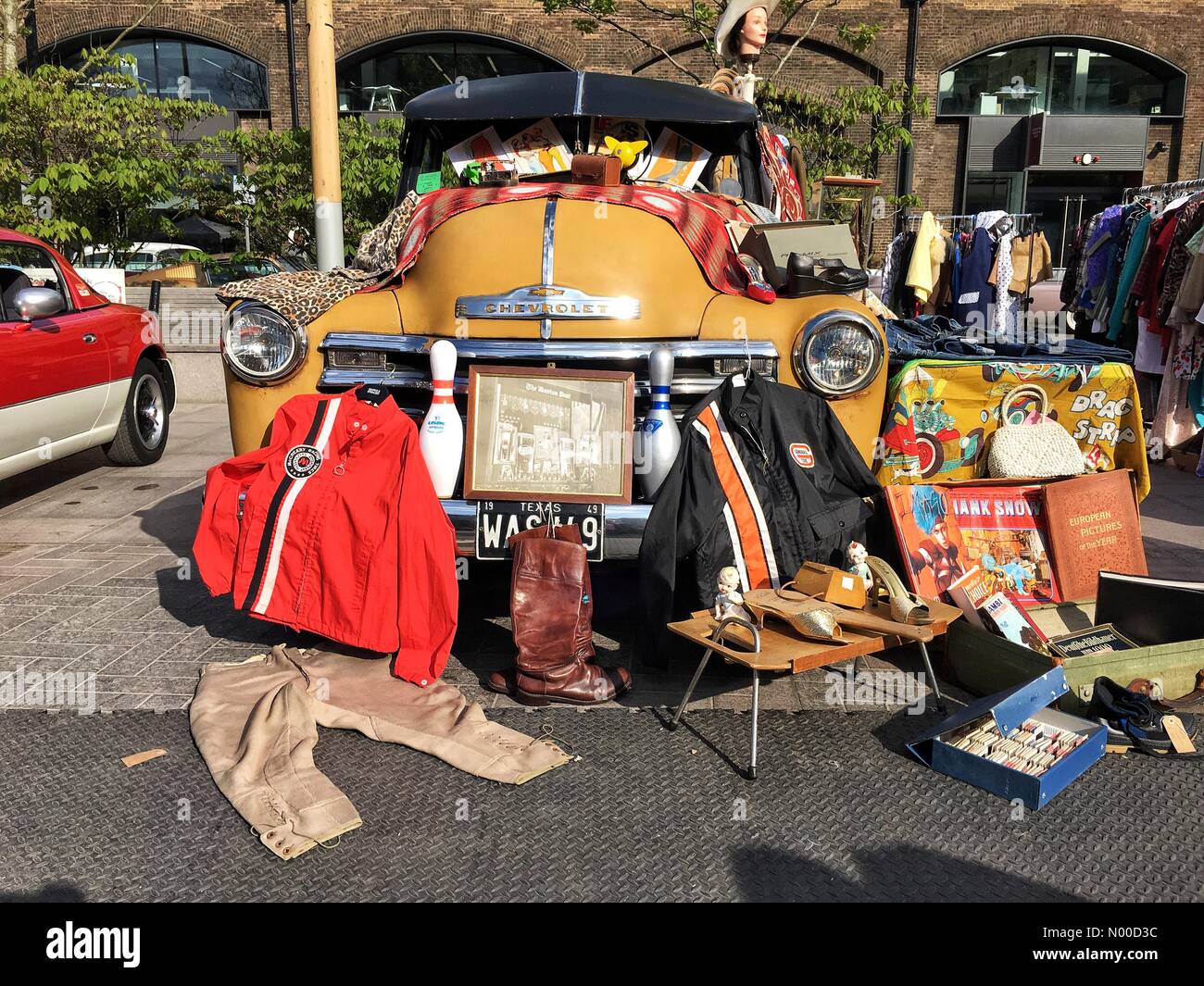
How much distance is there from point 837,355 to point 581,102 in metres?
2.15

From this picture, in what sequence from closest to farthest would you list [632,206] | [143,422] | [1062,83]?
1. [632,206]
2. [143,422]
3. [1062,83]

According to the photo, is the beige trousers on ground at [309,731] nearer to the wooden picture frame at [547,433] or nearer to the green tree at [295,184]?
the wooden picture frame at [547,433]

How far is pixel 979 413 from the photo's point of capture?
4.07m

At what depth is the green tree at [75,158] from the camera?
9.48 meters

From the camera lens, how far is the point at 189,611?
421cm

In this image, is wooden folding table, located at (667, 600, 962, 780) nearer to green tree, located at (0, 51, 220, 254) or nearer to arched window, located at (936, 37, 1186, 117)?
green tree, located at (0, 51, 220, 254)

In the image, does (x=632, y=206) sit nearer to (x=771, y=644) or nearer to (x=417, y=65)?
(x=771, y=644)

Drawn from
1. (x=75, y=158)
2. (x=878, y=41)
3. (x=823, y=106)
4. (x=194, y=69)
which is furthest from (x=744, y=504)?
(x=194, y=69)

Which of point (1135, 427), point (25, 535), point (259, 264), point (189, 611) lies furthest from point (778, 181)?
point (259, 264)

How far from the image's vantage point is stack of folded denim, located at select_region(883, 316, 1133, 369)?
13.5ft

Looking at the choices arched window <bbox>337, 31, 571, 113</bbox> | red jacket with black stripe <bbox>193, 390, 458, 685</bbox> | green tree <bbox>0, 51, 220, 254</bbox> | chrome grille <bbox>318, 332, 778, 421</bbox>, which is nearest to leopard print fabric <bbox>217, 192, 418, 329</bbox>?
chrome grille <bbox>318, 332, 778, 421</bbox>

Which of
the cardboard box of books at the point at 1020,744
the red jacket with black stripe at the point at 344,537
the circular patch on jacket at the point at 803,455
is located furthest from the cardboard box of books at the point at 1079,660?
the red jacket with black stripe at the point at 344,537

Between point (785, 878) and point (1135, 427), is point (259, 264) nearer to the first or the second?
point (1135, 427)

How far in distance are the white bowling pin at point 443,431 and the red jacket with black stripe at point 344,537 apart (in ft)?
0.19
